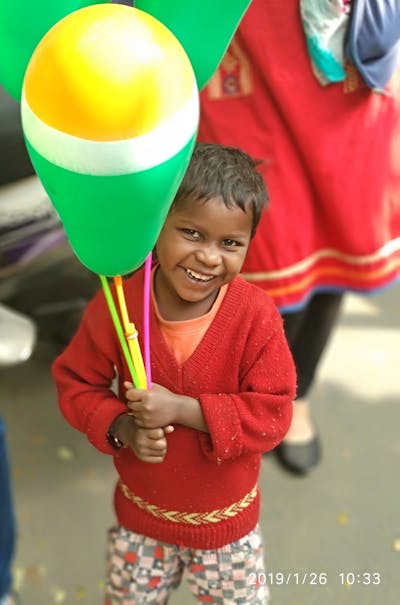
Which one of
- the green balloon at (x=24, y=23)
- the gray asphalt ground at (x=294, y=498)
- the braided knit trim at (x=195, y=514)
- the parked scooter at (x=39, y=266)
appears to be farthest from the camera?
the parked scooter at (x=39, y=266)

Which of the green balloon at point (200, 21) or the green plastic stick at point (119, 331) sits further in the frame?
the green plastic stick at point (119, 331)

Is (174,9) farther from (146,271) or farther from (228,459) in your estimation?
(228,459)

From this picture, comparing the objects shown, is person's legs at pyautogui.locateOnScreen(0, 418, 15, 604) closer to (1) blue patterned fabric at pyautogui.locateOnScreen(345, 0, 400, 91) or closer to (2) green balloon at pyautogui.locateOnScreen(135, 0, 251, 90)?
(2) green balloon at pyautogui.locateOnScreen(135, 0, 251, 90)

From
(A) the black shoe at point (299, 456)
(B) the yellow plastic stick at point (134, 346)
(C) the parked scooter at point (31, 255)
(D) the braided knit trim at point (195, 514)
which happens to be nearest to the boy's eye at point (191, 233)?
(B) the yellow plastic stick at point (134, 346)

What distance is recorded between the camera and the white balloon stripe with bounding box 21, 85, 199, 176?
76 cm

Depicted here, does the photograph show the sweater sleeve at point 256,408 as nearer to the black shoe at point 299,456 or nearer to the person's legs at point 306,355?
the person's legs at point 306,355

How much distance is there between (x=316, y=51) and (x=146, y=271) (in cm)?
59

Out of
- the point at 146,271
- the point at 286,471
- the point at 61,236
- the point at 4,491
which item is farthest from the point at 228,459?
the point at 61,236

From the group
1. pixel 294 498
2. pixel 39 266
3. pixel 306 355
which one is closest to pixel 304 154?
pixel 306 355

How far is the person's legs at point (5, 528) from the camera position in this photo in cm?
140

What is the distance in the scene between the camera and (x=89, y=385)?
110 cm

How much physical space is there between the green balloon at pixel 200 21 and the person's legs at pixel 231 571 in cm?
70

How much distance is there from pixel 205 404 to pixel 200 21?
1.53 ft

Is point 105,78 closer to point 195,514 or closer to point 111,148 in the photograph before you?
point 111,148
